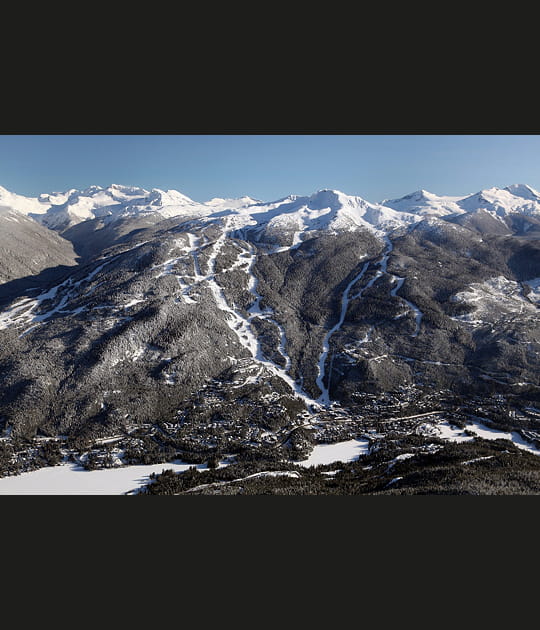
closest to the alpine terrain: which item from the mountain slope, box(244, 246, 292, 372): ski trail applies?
box(244, 246, 292, 372): ski trail

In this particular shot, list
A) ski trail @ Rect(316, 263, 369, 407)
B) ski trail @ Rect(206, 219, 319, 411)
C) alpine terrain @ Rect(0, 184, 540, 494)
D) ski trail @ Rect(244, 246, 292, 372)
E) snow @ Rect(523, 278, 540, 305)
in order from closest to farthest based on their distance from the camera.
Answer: alpine terrain @ Rect(0, 184, 540, 494), ski trail @ Rect(316, 263, 369, 407), ski trail @ Rect(206, 219, 319, 411), ski trail @ Rect(244, 246, 292, 372), snow @ Rect(523, 278, 540, 305)

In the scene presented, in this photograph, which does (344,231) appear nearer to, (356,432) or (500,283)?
(500,283)

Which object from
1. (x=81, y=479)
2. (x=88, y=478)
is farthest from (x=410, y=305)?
(x=81, y=479)

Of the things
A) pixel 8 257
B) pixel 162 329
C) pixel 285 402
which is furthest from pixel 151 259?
pixel 8 257

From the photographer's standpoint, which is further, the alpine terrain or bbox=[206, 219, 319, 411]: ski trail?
bbox=[206, 219, 319, 411]: ski trail

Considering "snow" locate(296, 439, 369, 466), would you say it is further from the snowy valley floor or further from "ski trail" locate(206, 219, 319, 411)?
"ski trail" locate(206, 219, 319, 411)

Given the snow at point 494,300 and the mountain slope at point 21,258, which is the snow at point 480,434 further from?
the mountain slope at point 21,258

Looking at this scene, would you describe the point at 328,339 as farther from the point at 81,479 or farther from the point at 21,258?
the point at 21,258
